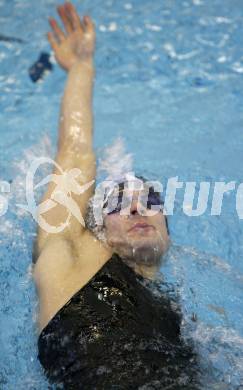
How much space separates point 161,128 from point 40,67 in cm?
120

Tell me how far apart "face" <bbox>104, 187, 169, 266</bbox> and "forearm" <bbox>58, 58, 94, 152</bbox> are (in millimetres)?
611

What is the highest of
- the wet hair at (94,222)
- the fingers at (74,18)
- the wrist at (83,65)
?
the fingers at (74,18)

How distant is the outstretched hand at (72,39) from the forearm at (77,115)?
172 millimetres

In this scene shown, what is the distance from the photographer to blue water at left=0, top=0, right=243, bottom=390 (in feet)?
7.46

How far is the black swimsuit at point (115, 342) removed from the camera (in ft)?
5.85

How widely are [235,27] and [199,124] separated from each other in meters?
→ 1.34

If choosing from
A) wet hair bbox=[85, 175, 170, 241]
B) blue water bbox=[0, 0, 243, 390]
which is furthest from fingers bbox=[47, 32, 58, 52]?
wet hair bbox=[85, 175, 170, 241]

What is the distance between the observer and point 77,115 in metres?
2.92

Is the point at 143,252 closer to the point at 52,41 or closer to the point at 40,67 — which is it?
the point at 52,41

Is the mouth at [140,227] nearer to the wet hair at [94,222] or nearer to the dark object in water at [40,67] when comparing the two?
the wet hair at [94,222]

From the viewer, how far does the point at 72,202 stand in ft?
8.63

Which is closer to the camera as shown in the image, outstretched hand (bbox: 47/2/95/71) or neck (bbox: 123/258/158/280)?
neck (bbox: 123/258/158/280)

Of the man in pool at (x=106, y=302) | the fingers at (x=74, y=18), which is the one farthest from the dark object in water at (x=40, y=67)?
the man in pool at (x=106, y=302)

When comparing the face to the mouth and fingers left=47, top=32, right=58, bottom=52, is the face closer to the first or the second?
the mouth
